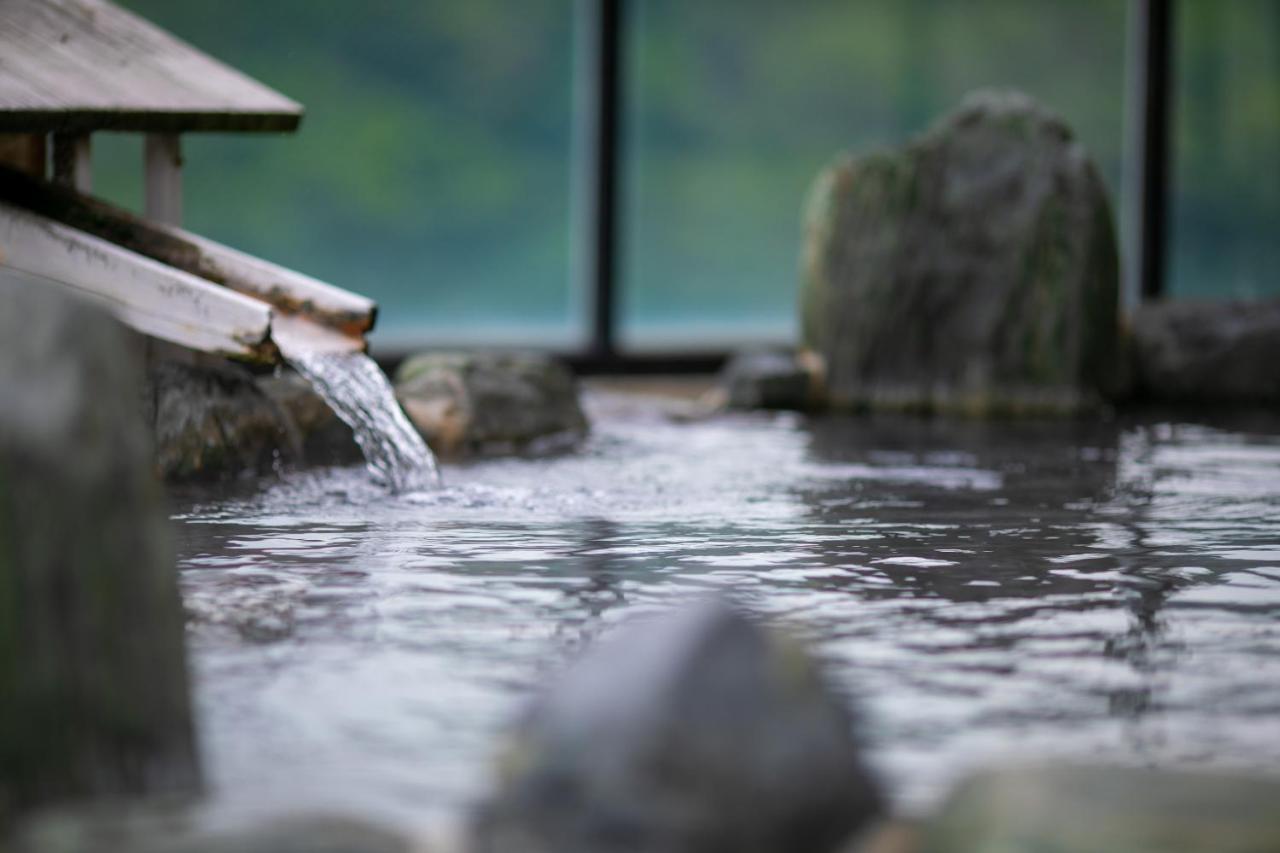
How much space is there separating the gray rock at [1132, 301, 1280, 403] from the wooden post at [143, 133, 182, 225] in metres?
5.34

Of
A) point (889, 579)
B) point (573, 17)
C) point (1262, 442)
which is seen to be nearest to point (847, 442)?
point (1262, 442)

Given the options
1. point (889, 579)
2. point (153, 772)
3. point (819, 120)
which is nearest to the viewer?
point (153, 772)

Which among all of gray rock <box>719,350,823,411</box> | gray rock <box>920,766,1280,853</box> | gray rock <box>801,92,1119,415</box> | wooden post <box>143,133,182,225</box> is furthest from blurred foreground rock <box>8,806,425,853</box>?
gray rock <box>801,92,1119,415</box>

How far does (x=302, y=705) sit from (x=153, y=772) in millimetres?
724

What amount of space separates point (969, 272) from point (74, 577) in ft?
24.2

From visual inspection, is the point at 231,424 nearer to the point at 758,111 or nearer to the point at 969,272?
the point at 969,272

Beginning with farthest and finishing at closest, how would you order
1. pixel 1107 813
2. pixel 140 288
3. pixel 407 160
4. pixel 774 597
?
1. pixel 407 160
2. pixel 140 288
3. pixel 774 597
4. pixel 1107 813

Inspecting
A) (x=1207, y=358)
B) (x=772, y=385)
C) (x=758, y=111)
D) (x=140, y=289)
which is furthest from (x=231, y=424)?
(x=758, y=111)

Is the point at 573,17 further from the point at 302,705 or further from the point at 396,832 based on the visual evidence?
the point at 396,832

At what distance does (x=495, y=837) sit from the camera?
2.61 m

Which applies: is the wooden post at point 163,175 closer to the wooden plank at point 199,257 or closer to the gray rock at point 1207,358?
the wooden plank at point 199,257

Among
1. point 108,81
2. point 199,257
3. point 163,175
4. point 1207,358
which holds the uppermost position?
point 108,81

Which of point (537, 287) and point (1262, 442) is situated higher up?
point (537, 287)

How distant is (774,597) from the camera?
4.70 meters
